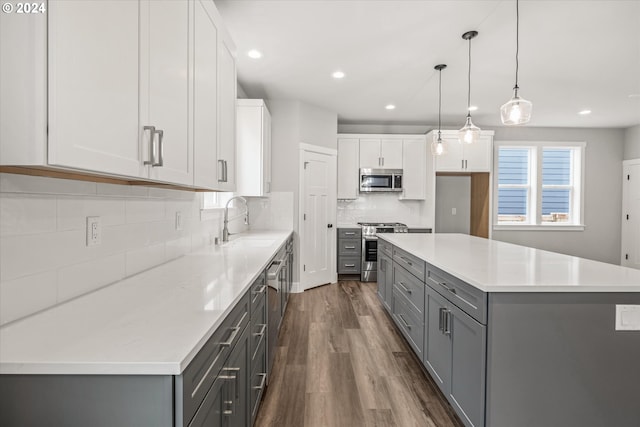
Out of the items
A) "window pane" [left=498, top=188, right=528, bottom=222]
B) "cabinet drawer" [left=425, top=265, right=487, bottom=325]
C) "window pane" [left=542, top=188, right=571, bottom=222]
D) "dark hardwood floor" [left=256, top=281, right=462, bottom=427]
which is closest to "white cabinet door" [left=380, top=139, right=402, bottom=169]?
"window pane" [left=498, top=188, right=528, bottom=222]

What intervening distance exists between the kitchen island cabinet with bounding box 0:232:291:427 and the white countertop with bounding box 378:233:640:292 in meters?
1.21

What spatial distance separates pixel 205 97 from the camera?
175 centimetres

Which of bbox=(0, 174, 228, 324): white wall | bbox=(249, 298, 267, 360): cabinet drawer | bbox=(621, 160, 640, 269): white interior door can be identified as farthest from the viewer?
bbox=(621, 160, 640, 269): white interior door

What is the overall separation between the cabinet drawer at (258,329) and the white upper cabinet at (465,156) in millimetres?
4512

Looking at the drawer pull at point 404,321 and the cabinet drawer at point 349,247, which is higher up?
the cabinet drawer at point 349,247

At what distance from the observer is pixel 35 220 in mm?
1030

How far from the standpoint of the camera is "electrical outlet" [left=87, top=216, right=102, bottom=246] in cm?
127

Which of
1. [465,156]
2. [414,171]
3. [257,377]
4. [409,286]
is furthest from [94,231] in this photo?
[465,156]

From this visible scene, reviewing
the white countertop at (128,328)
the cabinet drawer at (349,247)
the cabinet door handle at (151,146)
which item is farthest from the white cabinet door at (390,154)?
the cabinet door handle at (151,146)

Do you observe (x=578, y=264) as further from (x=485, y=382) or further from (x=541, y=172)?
(x=541, y=172)

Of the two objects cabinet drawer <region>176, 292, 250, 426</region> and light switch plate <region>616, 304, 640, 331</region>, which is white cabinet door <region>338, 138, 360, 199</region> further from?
cabinet drawer <region>176, 292, 250, 426</region>

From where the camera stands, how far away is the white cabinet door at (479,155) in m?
5.55

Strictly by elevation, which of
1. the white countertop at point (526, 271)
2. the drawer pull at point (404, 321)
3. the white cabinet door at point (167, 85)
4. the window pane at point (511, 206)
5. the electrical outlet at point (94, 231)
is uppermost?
the white cabinet door at point (167, 85)

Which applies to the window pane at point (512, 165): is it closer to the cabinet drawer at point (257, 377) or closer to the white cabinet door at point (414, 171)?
the white cabinet door at point (414, 171)
